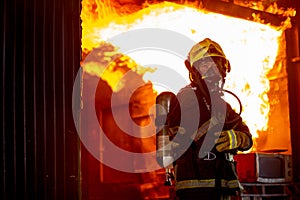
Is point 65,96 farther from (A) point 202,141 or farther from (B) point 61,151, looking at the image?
(A) point 202,141

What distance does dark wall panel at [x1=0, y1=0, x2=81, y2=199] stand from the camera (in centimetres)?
445

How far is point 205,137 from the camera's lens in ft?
16.3

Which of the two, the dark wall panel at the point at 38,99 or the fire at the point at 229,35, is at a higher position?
the fire at the point at 229,35

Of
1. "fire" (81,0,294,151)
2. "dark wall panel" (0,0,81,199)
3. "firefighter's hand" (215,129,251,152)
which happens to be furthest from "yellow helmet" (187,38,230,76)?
"fire" (81,0,294,151)

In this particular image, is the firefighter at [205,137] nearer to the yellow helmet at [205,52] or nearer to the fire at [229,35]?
the yellow helmet at [205,52]

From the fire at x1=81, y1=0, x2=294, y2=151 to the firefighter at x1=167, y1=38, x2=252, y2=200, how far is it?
4.11m

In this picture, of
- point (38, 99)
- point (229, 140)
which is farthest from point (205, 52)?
point (38, 99)

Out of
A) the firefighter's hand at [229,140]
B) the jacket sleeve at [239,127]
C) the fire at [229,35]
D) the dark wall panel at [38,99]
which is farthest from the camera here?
the fire at [229,35]

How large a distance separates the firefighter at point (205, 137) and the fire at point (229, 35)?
411 cm

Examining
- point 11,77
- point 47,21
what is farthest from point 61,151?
point 47,21

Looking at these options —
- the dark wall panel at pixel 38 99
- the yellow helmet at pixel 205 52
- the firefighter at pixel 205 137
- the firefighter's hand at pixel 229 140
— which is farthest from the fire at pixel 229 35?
the firefighter's hand at pixel 229 140

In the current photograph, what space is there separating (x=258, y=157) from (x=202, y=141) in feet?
13.1

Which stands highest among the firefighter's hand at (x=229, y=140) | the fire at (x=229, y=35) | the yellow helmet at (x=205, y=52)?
the fire at (x=229, y=35)

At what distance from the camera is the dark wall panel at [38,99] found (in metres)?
4.45
